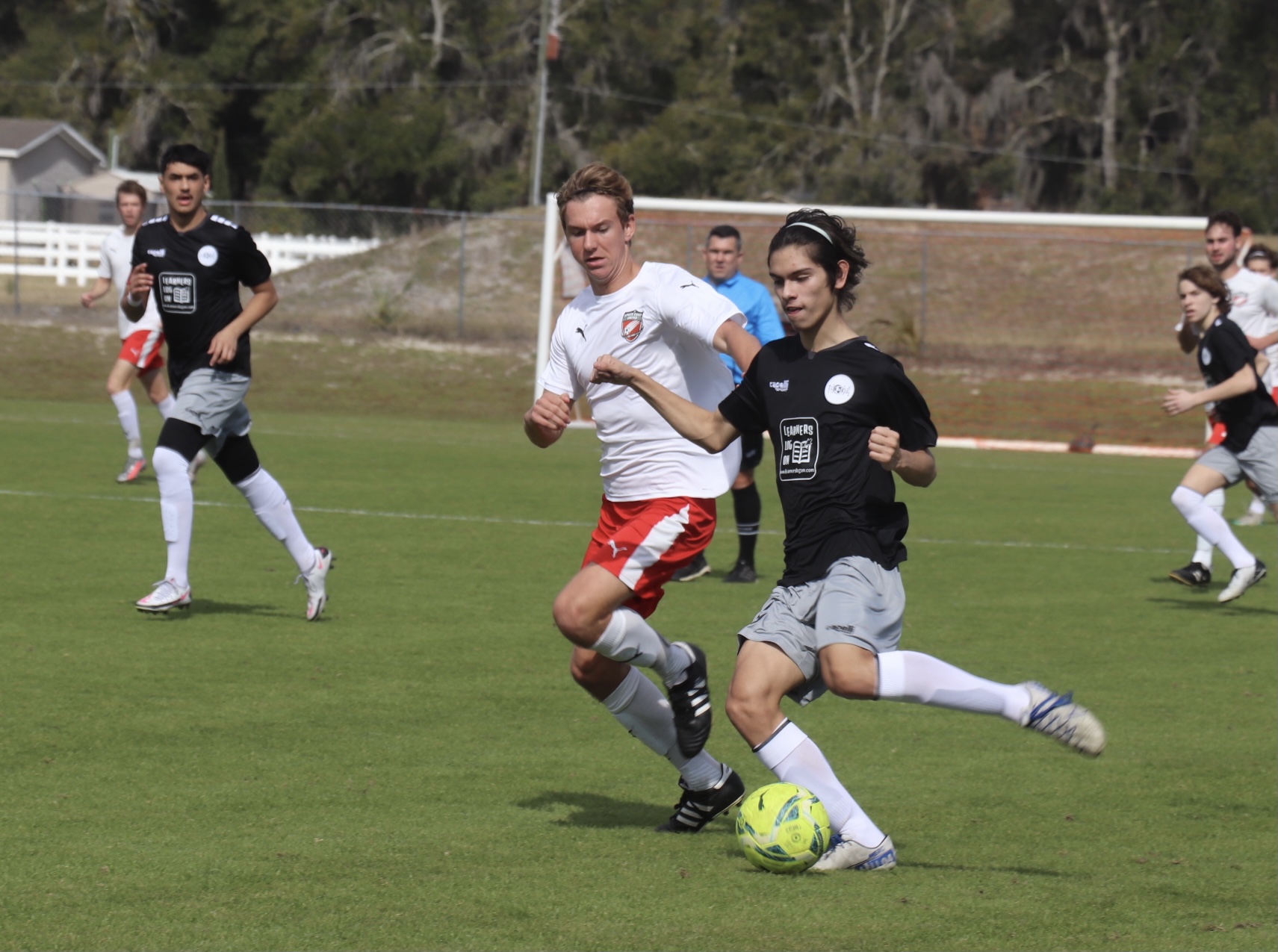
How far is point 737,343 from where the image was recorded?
5242 mm

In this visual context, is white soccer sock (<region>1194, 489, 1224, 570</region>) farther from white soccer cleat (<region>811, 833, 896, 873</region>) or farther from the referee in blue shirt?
white soccer cleat (<region>811, 833, 896, 873</region>)

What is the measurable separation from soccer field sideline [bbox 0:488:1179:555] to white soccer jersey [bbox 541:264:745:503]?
22.8 feet

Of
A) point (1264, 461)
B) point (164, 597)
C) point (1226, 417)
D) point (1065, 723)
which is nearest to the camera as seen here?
point (1065, 723)

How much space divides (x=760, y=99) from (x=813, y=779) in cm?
5585

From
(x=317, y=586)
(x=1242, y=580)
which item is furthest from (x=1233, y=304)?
(x=317, y=586)

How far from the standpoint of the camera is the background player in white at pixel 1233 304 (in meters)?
10.4

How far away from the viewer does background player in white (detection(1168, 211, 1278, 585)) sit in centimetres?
1035

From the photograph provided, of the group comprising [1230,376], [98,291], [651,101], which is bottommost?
[98,291]

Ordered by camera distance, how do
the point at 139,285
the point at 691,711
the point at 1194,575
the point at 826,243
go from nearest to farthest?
the point at 826,243
the point at 691,711
the point at 139,285
the point at 1194,575

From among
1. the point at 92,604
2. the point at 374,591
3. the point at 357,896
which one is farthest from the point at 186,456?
the point at 357,896

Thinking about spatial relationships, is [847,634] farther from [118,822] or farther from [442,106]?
[442,106]

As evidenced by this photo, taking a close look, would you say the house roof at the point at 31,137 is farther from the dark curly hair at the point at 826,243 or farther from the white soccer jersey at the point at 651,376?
the dark curly hair at the point at 826,243

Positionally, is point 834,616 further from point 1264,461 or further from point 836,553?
point 1264,461

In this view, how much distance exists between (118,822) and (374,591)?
460cm
